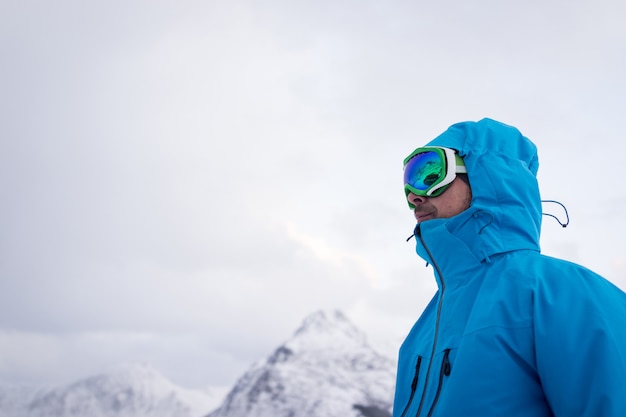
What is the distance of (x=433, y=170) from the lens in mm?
4594

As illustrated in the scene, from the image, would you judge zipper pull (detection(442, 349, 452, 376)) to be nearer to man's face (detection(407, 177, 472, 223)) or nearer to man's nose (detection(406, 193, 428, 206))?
man's face (detection(407, 177, 472, 223))

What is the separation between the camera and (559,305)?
3.32m

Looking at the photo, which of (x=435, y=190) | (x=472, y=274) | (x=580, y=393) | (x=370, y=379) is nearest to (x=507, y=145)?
(x=435, y=190)

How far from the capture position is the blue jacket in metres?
3.12

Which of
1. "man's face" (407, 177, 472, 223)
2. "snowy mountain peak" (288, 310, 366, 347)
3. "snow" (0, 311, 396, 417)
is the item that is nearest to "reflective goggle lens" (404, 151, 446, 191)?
"man's face" (407, 177, 472, 223)

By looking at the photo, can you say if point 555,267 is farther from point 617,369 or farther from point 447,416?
point 447,416

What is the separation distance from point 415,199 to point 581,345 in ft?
6.45

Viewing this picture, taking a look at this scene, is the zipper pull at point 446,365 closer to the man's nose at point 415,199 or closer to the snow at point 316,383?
the man's nose at point 415,199

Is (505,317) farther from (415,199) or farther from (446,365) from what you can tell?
(415,199)

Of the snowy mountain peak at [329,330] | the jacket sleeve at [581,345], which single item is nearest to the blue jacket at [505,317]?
the jacket sleeve at [581,345]

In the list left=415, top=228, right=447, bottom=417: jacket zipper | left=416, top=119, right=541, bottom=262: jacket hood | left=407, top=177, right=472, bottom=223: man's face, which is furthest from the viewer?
left=407, top=177, right=472, bottom=223: man's face

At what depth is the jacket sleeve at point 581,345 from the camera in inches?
118

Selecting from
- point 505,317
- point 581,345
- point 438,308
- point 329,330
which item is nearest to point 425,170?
point 438,308

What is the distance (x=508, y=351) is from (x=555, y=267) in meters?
0.67
